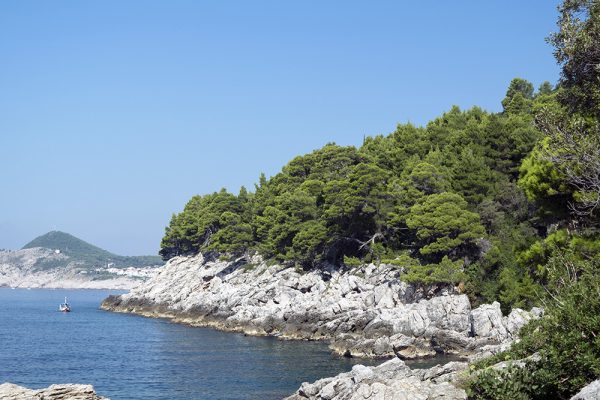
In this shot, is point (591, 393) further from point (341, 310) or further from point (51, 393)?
point (341, 310)

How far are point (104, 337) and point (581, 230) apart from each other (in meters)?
47.7

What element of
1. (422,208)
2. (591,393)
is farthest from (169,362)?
(591,393)

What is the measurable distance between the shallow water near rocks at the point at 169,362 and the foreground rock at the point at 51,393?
33.4 feet

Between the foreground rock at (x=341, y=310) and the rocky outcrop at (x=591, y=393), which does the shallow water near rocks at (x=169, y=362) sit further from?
the rocky outcrop at (x=591, y=393)

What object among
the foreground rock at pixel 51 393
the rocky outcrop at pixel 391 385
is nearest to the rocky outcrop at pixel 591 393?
the rocky outcrop at pixel 391 385

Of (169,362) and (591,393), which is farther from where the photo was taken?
(169,362)

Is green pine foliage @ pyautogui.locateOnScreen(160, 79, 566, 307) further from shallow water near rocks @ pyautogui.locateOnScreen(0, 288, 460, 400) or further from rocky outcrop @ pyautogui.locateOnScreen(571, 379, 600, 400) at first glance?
rocky outcrop @ pyautogui.locateOnScreen(571, 379, 600, 400)

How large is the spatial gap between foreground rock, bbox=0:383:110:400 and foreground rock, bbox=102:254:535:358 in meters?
15.0

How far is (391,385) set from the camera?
67.4 ft

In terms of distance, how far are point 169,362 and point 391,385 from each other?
2729 centimetres

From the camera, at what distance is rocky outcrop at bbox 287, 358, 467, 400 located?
733 inches

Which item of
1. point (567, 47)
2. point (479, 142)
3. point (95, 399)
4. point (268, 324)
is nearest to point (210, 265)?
point (268, 324)

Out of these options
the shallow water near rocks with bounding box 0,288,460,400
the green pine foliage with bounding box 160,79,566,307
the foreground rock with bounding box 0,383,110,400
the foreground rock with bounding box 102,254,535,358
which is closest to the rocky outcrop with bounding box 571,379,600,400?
the foreground rock with bounding box 102,254,535,358

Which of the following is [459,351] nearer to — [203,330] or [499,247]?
[499,247]
